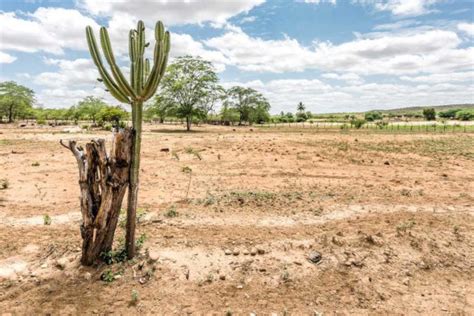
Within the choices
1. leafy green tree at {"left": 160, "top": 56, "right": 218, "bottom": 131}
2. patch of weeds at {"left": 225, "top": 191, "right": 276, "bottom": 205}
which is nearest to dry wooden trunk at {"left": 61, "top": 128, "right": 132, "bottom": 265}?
patch of weeds at {"left": 225, "top": 191, "right": 276, "bottom": 205}

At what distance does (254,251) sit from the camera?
4559 mm

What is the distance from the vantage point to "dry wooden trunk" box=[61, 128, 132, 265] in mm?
3938

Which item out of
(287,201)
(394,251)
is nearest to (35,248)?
(287,201)

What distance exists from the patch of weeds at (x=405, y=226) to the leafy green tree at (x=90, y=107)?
5772 centimetres

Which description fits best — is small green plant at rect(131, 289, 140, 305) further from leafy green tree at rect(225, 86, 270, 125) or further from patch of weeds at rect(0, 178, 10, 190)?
leafy green tree at rect(225, 86, 270, 125)

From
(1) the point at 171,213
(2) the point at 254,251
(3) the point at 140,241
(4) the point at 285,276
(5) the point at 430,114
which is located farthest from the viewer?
(5) the point at 430,114

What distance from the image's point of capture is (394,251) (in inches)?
183

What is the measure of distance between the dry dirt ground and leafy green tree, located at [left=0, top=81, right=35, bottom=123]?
55654 mm

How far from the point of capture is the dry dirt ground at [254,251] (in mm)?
3586

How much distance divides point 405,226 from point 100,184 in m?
5.11

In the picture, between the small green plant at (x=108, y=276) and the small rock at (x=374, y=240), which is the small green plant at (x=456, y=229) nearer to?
the small rock at (x=374, y=240)

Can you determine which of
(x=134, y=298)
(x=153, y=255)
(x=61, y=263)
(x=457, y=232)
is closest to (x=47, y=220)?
(x=61, y=263)

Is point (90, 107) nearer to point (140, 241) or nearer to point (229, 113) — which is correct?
point (229, 113)

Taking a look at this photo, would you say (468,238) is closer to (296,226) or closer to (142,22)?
(296,226)
